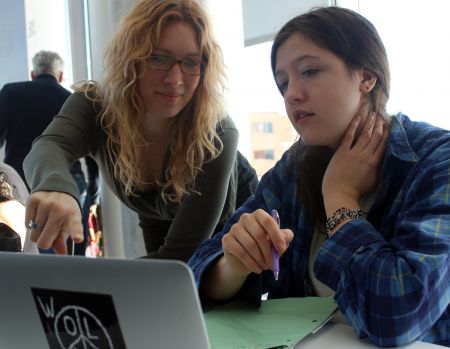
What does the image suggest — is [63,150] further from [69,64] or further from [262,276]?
[69,64]

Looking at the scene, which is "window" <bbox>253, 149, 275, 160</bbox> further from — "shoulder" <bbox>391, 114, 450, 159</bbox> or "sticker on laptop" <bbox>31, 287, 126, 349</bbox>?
"sticker on laptop" <bbox>31, 287, 126, 349</bbox>

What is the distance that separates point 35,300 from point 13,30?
12.1 feet

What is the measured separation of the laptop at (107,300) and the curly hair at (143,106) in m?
0.77

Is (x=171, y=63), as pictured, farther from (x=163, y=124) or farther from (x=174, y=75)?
(x=163, y=124)

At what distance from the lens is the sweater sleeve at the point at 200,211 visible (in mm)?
1211

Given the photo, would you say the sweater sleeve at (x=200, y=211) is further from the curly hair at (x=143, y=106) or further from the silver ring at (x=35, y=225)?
the silver ring at (x=35, y=225)

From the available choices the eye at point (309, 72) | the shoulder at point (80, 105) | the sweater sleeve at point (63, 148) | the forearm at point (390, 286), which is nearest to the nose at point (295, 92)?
the eye at point (309, 72)

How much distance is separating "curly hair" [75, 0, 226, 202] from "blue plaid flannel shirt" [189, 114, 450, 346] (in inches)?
13.8

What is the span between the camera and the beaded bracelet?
2.75 ft

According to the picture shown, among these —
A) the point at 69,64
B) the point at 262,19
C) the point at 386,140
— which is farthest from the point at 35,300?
the point at 69,64

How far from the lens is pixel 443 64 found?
1.94m

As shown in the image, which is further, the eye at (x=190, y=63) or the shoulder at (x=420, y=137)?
the eye at (x=190, y=63)

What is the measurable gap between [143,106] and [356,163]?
2.10 feet

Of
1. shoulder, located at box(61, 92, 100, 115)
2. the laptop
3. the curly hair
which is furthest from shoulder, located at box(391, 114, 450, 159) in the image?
shoulder, located at box(61, 92, 100, 115)
